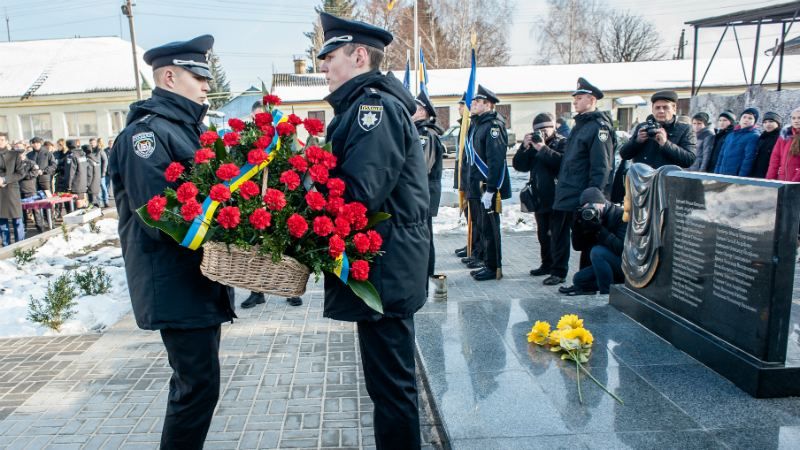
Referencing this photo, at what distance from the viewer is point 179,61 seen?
2.71m

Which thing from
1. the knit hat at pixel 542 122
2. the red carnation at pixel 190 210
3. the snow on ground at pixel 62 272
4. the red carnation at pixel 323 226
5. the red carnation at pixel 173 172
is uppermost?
the knit hat at pixel 542 122

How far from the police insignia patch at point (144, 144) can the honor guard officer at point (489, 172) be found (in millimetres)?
4858

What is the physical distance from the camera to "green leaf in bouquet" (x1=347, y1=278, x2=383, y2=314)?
230cm

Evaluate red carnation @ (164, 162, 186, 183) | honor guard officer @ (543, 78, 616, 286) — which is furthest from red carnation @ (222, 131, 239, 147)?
honor guard officer @ (543, 78, 616, 286)

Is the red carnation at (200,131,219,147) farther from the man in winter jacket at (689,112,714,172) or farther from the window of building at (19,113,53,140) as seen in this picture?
the window of building at (19,113,53,140)

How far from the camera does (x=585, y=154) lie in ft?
20.7

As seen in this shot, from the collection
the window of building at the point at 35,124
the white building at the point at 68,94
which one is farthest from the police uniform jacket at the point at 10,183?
the window of building at the point at 35,124

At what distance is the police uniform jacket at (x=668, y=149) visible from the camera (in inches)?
233

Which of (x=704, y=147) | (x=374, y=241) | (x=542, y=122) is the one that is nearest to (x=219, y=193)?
(x=374, y=241)

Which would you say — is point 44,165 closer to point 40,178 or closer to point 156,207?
point 40,178

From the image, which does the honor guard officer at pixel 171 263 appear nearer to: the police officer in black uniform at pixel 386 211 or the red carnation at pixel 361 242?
the police officer in black uniform at pixel 386 211

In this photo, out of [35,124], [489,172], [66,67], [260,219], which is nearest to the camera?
[260,219]

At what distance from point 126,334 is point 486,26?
43371 mm

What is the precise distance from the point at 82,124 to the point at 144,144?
3318cm
